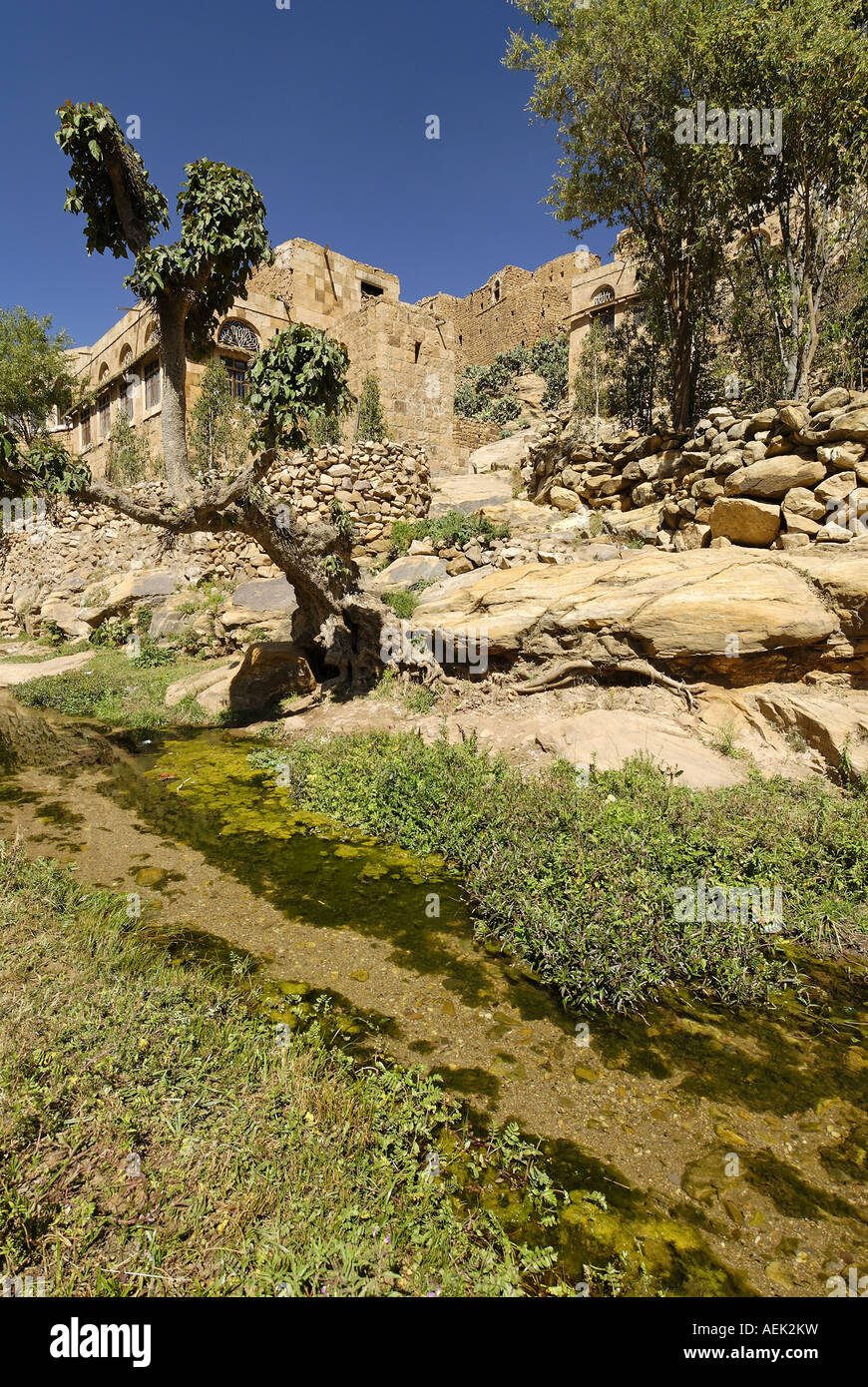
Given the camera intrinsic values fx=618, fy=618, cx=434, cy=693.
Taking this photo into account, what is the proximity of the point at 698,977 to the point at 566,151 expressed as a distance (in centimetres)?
1602

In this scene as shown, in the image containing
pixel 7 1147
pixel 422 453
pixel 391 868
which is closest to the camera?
pixel 7 1147

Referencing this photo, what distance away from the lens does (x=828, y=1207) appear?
287 cm

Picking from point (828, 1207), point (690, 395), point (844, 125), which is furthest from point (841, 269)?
point (828, 1207)

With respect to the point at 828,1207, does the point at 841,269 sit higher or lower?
higher

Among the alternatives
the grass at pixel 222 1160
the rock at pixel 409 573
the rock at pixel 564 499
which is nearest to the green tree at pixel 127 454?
the rock at pixel 409 573

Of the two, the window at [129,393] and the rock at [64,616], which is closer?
the rock at [64,616]

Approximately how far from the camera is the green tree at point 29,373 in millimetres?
27500

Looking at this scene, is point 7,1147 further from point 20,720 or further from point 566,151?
point 566,151

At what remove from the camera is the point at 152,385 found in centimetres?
2591

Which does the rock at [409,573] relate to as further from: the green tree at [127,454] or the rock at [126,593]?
the green tree at [127,454]

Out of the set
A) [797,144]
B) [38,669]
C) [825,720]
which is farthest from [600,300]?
[825,720]

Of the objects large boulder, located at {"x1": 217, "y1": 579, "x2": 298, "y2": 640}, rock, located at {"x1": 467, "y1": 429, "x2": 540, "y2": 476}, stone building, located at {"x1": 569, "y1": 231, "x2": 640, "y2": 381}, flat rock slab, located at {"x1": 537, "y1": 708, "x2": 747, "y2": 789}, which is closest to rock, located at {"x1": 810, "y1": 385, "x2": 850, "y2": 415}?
flat rock slab, located at {"x1": 537, "y1": 708, "x2": 747, "y2": 789}

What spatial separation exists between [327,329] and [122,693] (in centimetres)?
1814

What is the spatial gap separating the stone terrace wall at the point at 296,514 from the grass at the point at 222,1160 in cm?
1502
